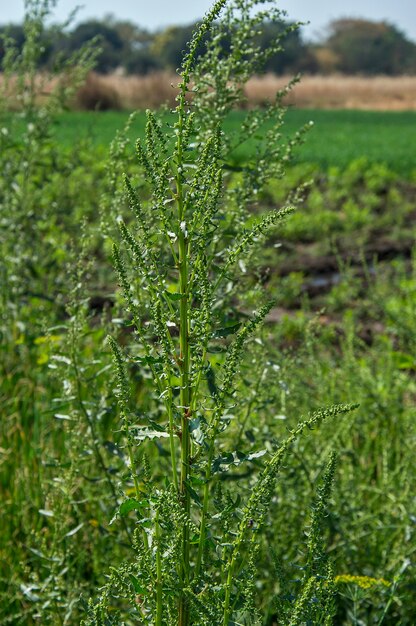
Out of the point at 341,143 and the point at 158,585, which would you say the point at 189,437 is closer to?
the point at 158,585

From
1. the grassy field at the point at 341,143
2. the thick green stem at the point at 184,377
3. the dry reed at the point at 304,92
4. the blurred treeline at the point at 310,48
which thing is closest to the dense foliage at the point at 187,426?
the thick green stem at the point at 184,377

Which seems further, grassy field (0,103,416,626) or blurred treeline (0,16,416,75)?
blurred treeline (0,16,416,75)

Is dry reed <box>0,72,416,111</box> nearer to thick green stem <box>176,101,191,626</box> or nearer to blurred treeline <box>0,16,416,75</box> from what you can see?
blurred treeline <box>0,16,416,75</box>

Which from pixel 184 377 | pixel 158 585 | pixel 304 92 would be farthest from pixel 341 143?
Result: pixel 304 92

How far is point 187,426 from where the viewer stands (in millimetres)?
1561

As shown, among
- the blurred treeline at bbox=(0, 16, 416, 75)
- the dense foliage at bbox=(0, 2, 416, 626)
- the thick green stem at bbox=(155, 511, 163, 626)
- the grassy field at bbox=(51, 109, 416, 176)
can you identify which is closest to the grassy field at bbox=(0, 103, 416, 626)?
the dense foliage at bbox=(0, 2, 416, 626)

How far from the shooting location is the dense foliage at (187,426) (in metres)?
1.51

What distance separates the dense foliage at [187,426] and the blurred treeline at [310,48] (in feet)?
243

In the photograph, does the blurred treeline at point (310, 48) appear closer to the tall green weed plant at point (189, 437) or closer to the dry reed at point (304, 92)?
the dry reed at point (304, 92)

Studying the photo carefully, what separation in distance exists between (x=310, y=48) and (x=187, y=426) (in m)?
99.4

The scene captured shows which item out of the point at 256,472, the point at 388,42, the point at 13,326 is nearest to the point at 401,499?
the point at 256,472

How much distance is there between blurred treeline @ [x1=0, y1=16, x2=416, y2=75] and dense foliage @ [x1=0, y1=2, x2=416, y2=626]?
243 feet

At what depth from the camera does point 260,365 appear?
2.45 m

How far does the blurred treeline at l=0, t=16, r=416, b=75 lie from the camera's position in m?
81.2
